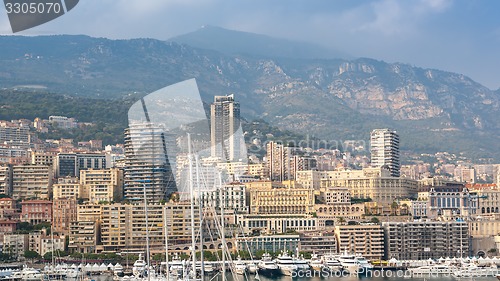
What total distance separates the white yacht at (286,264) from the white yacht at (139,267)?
3732 mm

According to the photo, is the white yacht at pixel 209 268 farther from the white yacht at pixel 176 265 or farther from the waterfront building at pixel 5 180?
the waterfront building at pixel 5 180

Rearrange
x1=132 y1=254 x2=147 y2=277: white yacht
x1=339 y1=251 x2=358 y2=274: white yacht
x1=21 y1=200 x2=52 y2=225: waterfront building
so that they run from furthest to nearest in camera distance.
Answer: x1=21 y1=200 x2=52 y2=225: waterfront building
x1=339 y1=251 x2=358 y2=274: white yacht
x1=132 y1=254 x2=147 y2=277: white yacht

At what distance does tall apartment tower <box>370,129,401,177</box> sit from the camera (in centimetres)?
5316

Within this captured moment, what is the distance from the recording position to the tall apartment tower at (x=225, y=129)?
41688 mm

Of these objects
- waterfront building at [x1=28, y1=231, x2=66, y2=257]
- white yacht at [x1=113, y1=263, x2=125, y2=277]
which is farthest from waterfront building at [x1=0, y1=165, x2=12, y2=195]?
white yacht at [x1=113, y1=263, x2=125, y2=277]

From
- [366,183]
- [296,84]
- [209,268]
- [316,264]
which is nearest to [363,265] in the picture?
[316,264]

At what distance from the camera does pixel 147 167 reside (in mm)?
37594

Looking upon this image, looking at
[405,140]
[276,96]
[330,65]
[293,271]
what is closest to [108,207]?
[293,271]

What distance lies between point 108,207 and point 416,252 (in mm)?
9492

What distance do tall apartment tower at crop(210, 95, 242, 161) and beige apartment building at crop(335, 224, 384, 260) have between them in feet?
19.2

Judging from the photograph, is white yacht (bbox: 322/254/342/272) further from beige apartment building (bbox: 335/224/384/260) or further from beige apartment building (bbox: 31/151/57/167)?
beige apartment building (bbox: 31/151/57/167)

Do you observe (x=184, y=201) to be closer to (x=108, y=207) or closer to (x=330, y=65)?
(x=108, y=207)

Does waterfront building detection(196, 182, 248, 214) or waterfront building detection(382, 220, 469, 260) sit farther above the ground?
waterfront building detection(196, 182, 248, 214)

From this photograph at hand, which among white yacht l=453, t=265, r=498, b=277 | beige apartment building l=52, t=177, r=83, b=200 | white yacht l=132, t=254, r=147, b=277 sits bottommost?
white yacht l=453, t=265, r=498, b=277
